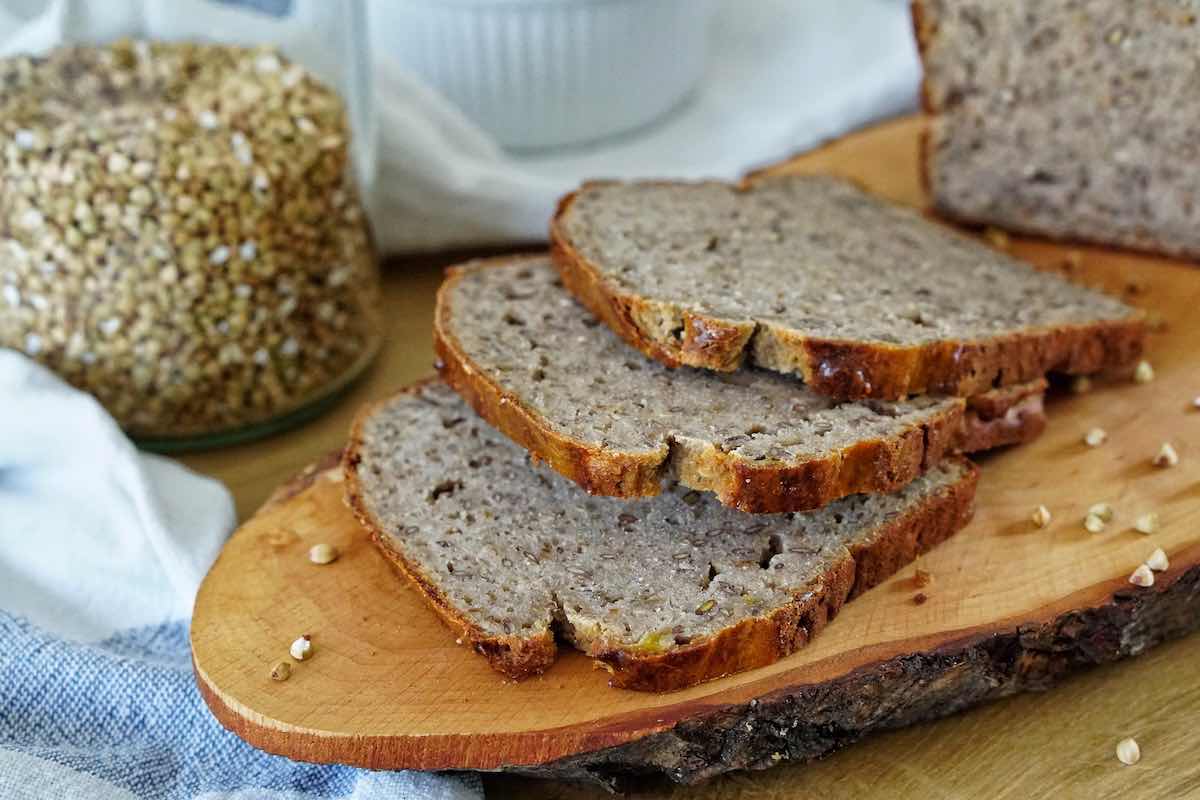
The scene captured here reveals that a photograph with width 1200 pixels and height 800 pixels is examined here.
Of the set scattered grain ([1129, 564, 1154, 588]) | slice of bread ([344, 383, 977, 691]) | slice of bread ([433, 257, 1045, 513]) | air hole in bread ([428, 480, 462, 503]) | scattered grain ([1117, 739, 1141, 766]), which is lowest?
scattered grain ([1117, 739, 1141, 766])

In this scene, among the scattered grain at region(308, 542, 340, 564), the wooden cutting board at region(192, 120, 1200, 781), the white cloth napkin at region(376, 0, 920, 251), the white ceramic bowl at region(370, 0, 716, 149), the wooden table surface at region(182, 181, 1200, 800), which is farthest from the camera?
the white ceramic bowl at region(370, 0, 716, 149)

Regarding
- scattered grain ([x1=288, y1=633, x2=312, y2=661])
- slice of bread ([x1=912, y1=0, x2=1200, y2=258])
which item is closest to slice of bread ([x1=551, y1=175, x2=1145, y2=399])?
slice of bread ([x1=912, y1=0, x2=1200, y2=258])

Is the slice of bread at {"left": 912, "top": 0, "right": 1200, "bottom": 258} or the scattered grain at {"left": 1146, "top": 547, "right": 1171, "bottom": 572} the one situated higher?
the slice of bread at {"left": 912, "top": 0, "right": 1200, "bottom": 258}

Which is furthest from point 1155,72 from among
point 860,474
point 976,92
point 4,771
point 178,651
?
point 4,771

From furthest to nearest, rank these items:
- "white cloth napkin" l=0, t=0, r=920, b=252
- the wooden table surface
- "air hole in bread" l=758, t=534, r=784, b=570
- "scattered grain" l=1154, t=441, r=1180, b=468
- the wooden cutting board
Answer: "white cloth napkin" l=0, t=0, r=920, b=252, "scattered grain" l=1154, t=441, r=1180, b=468, "air hole in bread" l=758, t=534, r=784, b=570, the wooden table surface, the wooden cutting board

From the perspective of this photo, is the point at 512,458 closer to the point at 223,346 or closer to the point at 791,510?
the point at 791,510

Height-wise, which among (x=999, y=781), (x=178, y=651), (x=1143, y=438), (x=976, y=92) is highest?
(x=976, y=92)

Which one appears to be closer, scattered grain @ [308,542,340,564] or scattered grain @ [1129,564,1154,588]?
scattered grain @ [1129,564,1154,588]

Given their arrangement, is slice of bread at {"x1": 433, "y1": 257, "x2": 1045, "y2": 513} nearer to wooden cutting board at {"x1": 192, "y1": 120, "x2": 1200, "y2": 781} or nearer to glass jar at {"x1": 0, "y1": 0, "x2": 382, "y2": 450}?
wooden cutting board at {"x1": 192, "y1": 120, "x2": 1200, "y2": 781}

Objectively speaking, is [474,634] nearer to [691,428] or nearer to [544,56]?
[691,428]
